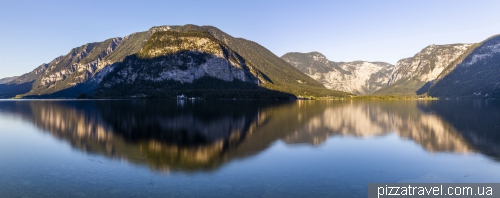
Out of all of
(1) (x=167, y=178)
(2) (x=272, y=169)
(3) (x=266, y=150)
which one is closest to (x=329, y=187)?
(2) (x=272, y=169)

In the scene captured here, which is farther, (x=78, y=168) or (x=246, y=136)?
(x=246, y=136)

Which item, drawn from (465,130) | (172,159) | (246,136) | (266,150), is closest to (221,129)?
(246,136)

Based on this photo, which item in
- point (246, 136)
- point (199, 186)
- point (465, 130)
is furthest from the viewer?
point (465, 130)

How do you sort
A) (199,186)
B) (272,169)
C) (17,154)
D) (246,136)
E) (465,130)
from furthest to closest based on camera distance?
(465,130) < (246,136) < (17,154) < (272,169) < (199,186)

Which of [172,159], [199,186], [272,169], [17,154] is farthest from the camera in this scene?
[17,154]

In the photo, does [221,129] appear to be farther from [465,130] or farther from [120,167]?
[465,130]

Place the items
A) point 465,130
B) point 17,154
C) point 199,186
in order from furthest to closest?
point 465,130, point 17,154, point 199,186

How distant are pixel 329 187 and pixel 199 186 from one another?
8636 millimetres

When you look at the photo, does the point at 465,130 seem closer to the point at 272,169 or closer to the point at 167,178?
the point at 272,169

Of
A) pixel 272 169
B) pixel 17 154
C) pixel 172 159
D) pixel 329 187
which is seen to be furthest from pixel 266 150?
pixel 17 154

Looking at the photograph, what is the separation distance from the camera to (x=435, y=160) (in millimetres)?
30234

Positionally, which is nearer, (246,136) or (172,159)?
(172,159)

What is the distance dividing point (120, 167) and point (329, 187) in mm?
16932

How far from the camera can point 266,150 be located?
3456 cm
